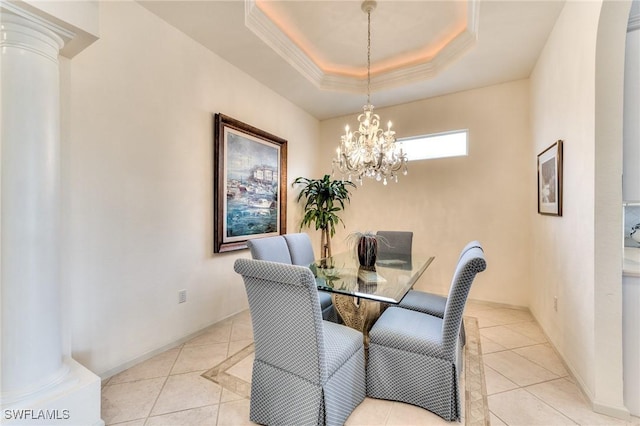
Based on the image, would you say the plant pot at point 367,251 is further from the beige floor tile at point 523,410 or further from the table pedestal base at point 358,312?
the beige floor tile at point 523,410

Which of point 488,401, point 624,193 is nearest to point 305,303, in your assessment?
point 488,401

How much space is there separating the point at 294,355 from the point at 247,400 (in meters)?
0.69

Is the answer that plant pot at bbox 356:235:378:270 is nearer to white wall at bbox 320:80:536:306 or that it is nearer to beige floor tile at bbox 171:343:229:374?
beige floor tile at bbox 171:343:229:374

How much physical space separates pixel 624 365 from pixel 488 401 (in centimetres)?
85

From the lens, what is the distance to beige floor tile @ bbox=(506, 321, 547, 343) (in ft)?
8.64

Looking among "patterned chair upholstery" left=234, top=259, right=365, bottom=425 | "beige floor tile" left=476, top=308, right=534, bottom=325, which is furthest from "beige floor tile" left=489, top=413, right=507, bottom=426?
"beige floor tile" left=476, top=308, right=534, bottom=325

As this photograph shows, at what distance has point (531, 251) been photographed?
330 centimetres

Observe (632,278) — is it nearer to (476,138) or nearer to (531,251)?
(531,251)

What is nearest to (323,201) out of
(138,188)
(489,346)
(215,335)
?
(215,335)

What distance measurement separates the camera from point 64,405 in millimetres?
1411

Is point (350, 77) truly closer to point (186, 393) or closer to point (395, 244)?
point (395, 244)

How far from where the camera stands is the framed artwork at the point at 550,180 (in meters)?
2.31

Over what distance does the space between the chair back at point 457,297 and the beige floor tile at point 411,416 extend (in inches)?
15.6

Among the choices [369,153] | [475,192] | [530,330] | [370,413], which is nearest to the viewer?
[370,413]
